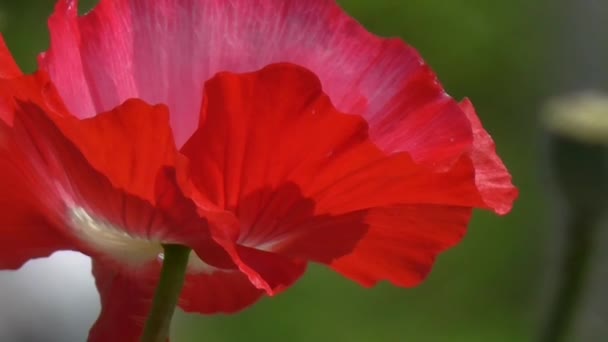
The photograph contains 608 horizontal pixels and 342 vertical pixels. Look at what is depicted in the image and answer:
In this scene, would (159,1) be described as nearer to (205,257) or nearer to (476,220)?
(205,257)

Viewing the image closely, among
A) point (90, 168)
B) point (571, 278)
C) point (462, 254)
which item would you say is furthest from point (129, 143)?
point (462, 254)

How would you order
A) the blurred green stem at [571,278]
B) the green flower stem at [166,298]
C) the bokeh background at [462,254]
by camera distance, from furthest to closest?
Result: the bokeh background at [462,254] < the blurred green stem at [571,278] < the green flower stem at [166,298]

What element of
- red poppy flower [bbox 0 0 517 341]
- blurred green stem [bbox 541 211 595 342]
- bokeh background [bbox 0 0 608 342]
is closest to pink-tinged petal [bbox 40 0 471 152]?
red poppy flower [bbox 0 0 517 341]

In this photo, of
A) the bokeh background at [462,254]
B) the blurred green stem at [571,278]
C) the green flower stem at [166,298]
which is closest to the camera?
the green flower stem at [166,298]

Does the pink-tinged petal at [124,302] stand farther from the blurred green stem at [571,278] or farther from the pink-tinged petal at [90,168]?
the blurred green stem at [571,278]

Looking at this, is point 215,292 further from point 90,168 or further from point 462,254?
point 462,254

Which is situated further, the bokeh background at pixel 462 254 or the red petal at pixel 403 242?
the bokeh background at pixel 462 254

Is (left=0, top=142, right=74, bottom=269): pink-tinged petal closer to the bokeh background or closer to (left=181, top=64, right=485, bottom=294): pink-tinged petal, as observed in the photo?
(left=181, top=64, right=485, bottom=294): pink-tinged petal

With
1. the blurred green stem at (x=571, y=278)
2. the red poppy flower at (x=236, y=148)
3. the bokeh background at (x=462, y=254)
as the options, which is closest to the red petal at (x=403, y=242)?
the red poppy flower at (x=236, y=148)
